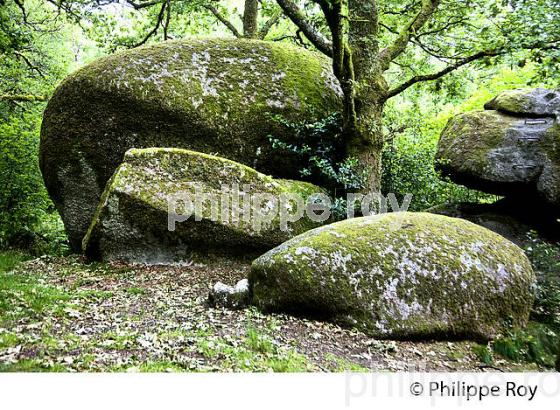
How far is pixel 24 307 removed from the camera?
222 inches

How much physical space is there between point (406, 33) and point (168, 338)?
9592mm

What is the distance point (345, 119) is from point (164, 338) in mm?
6830

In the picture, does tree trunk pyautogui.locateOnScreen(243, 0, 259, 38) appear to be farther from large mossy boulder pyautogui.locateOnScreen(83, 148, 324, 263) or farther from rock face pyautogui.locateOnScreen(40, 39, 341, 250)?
large mossy boulder pyautogui.locateOnScreen(83, 148, 324, 263)

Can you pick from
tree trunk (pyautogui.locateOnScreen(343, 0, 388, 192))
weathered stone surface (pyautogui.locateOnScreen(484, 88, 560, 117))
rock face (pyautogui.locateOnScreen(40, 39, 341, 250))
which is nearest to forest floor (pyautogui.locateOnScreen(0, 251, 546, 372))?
rock face (pyautogui.locateOnScreen(40, 39, 341, 250))

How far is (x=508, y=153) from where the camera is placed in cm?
933

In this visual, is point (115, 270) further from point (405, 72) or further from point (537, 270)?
Answer: point (405, 72)

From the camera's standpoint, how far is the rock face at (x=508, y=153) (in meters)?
9.02

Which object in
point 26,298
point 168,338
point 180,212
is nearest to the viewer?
point 168,338

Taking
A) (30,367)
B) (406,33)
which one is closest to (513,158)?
(406,33)

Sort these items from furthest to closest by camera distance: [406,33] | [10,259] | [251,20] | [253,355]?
[251,20], [406,33], [10,259], [253,355]

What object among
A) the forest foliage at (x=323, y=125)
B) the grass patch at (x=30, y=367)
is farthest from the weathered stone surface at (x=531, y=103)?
the grass patch at (x=30, y=367)

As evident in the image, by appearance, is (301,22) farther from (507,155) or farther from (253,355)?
(253,355)

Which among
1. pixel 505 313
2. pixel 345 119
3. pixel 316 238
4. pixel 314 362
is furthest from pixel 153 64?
pixel 505 313

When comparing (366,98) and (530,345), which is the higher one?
(366,98)
